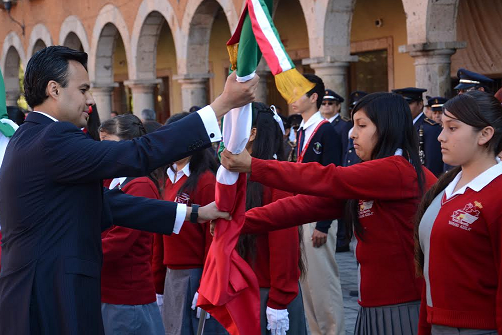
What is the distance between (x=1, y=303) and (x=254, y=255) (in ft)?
4.98

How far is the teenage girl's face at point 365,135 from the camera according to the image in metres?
3.25

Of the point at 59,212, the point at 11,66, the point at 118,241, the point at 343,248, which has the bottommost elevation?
the point at 343,248

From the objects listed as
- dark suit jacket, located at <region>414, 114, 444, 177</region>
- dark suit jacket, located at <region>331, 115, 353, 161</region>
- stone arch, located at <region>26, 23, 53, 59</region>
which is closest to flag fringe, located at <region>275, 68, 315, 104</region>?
dark suit jacket, located at <region>414, 114, 444, 177</region>

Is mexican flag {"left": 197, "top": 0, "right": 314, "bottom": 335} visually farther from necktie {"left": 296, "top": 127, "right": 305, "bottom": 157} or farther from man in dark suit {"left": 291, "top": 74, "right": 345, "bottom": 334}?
necktie {"left": 296, "top": 127, "right": 305, "bottom": 157}

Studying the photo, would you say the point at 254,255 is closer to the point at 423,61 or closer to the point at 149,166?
the point at 149,166

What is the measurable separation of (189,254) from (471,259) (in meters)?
1.78

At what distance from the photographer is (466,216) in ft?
8.82

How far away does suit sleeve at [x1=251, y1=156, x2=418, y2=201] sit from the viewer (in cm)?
300

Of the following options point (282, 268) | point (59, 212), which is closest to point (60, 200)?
point (59, 212)

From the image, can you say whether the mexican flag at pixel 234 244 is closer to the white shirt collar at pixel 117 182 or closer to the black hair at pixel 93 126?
the white shirt collar at pixel 117 182

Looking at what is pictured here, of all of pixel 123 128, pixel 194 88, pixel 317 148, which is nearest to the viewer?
pixel 123 128

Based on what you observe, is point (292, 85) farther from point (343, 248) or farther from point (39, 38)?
point (39, 38)

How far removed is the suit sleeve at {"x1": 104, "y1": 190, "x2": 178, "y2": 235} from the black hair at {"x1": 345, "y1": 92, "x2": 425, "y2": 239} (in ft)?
2.62

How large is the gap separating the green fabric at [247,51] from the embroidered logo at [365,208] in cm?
88
